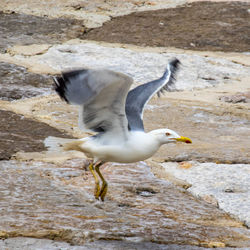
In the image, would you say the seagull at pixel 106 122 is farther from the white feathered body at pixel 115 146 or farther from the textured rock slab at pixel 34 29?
the textured rock slab at pixel 34 29

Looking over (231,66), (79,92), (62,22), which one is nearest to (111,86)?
(79,92)

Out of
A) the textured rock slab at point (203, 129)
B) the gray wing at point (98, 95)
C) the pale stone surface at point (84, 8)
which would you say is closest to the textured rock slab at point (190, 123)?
the textured rock slab at point (203, 129)

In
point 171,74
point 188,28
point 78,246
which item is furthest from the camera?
point 188,28

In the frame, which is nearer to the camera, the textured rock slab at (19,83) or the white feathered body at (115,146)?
the white feathered body at (115,146)

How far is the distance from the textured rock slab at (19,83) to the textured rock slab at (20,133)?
0.31 metres

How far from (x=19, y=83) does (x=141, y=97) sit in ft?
2.49

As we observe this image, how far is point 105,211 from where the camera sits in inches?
101

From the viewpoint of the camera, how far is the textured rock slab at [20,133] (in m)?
2.96

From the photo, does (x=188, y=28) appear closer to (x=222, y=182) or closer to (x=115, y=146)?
(x=115, y=146)

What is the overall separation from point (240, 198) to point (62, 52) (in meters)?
1.90

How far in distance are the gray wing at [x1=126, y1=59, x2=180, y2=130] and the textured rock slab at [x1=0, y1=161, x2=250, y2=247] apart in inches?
16.3

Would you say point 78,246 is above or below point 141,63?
below

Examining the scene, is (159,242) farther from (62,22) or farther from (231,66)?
(62,22)

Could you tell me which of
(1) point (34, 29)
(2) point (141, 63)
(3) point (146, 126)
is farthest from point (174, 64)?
(1) point (34, 29)
